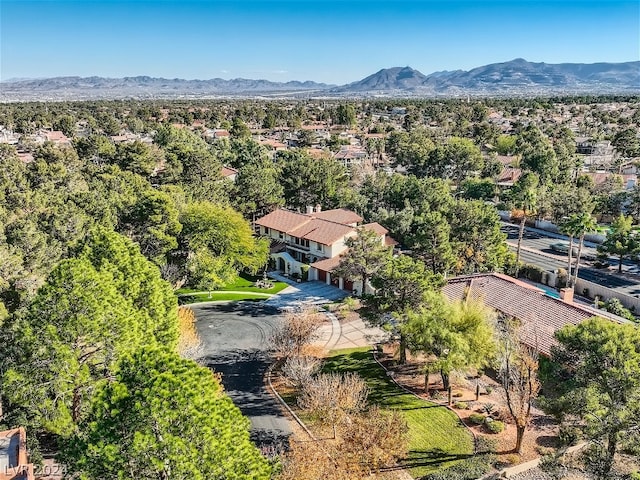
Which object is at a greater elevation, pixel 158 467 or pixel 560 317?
pixel 158 467

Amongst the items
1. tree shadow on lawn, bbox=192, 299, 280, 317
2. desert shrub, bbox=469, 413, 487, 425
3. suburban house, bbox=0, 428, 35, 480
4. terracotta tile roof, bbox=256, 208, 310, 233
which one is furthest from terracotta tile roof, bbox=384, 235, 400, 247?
suburban house, bbox=0, 428, 35, 480

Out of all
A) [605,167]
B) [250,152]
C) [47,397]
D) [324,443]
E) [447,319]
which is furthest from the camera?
[605,167]

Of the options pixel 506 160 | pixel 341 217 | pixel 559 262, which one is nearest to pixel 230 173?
pixel 341 217

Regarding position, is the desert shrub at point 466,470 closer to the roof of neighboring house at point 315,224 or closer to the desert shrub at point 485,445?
the desert shrub at point 485,445

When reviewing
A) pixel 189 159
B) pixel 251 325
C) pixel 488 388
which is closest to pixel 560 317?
pixel 488 388

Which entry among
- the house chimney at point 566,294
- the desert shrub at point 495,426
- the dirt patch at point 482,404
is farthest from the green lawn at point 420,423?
the house chimney at point 566,294

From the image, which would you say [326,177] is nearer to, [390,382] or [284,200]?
[284,200]
